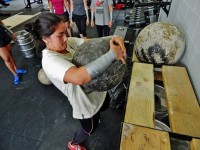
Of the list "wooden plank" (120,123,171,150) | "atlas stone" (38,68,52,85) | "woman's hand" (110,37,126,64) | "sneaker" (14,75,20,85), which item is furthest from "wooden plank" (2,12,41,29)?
"wooden plank" (120,123,171,150)

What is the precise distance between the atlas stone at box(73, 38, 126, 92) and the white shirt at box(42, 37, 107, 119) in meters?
0.10

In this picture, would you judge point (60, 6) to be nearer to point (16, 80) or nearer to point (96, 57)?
point (16, 80)

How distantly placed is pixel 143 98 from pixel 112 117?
912 mm

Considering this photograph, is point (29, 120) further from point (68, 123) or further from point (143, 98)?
point (143, 98)

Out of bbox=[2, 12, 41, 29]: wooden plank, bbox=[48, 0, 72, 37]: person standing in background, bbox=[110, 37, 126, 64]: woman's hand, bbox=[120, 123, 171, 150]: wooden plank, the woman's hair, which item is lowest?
bbox=[2, 12, 41, 29]: wooden plank

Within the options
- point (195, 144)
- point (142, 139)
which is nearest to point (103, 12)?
point (142, 139)

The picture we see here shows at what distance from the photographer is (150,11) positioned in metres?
3.82

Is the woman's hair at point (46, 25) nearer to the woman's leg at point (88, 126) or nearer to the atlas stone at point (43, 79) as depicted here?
the woman's leg at point (88, 126)

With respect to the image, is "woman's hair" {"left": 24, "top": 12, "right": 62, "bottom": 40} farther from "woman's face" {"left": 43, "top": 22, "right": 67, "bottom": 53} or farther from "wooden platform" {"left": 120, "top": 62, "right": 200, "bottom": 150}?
"wooden platform" {"left": 120, "top": 62, "right": 200, "bottom": 150}

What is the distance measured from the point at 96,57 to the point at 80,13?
2851mm

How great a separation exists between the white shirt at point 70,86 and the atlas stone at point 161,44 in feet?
2.82

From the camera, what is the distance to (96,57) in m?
1.17

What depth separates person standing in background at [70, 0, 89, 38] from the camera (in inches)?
143

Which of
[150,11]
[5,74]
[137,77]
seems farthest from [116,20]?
[137,77]
